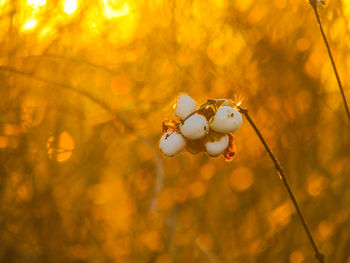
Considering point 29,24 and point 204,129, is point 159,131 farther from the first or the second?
point 204,129

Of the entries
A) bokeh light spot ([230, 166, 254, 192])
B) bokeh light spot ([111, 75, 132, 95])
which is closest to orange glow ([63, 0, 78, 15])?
bokeh light spot ([111, 75, 132, 95])

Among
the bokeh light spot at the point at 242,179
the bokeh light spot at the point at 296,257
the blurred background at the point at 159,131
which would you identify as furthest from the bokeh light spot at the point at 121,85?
the bokeh light spot at the point at 296,257

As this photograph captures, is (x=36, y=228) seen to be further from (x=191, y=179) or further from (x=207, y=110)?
(x=207, y=110)

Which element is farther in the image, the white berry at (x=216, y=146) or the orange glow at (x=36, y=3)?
the orange glow at (x=36, y=3)

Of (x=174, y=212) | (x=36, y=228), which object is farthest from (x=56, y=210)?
(x=174, y=212)

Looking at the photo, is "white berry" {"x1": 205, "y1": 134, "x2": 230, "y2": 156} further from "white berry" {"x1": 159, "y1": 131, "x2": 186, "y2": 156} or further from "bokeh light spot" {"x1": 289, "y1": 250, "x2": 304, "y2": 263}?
"bokeh light spot" {"x1": 289, "y1": 250, "x2": 304, "y2": 263}

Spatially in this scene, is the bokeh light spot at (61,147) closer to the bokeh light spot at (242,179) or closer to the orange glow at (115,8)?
the orange glow at (115,8)

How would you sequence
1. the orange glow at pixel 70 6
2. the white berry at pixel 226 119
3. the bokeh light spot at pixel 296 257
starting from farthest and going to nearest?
the orange glow at pixel 70 6 → the bokeh light spot at pixel 296 257 → the white berry at pixel 226 119
